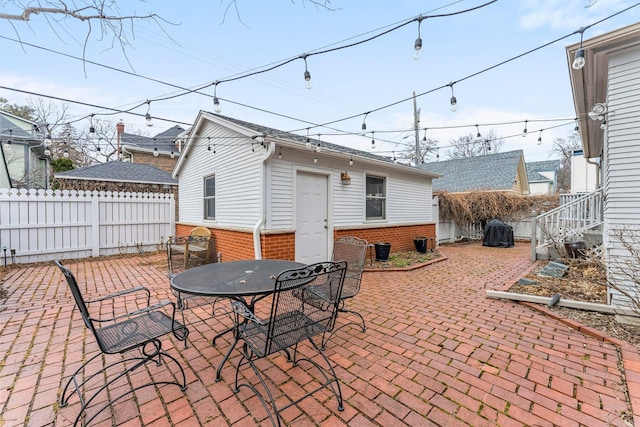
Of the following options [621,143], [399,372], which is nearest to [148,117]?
[399,372]

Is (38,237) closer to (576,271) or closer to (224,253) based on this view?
(224,253)

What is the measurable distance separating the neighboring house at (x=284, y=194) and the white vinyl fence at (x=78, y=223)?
102 centimetres

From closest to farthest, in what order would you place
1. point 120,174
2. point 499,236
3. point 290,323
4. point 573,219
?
point 290,323
point 573,219
point 499,236
point 120,174

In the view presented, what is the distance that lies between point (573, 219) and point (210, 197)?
382 inches

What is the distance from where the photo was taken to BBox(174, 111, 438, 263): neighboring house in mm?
5625

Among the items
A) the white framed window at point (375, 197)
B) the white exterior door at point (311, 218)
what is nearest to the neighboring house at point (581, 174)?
the white framed window at point (375, 197)

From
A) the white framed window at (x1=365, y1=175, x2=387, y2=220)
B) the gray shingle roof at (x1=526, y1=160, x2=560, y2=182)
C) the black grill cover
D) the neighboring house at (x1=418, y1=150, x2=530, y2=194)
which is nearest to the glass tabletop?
the white framed window at (x1=365, y1=175, x2=387, y2=220)

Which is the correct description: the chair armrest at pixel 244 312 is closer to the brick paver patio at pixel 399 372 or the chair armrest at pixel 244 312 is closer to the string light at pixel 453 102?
the brick paver patio at pixel 399 372

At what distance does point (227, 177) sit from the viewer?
22.4 feet

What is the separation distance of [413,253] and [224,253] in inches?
216

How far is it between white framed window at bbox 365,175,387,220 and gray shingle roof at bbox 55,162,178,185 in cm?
789

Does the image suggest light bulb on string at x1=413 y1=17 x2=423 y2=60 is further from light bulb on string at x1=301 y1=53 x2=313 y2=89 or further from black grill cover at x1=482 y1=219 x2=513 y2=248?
black grill cover at x1=482 y1=219 x2=513 y2=248

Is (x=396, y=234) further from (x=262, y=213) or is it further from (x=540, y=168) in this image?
(x=540, y=168)

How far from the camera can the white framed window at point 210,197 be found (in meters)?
7.59
